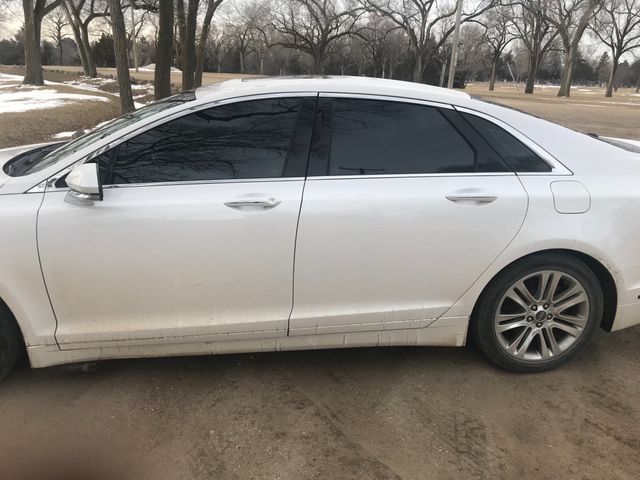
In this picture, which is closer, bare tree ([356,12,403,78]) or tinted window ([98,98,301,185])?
tinted window ([98,98,301,185])

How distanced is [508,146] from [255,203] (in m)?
1.39

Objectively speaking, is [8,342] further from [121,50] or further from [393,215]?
[121,50]

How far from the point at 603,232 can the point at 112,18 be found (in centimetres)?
1069

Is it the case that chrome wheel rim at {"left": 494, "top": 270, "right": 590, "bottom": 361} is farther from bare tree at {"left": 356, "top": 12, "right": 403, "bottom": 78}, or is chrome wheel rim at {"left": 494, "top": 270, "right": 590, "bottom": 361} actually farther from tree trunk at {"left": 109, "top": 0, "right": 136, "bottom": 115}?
bare tree at {"left": 356, "top": 12, "right": 403, "bottom": 78}

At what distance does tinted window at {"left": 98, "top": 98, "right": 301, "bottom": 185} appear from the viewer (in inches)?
105

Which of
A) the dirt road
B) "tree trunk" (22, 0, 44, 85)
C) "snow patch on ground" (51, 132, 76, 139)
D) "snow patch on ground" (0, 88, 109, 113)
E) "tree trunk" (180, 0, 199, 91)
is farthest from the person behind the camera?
"tree trunk" (22, 0, 44, 85)

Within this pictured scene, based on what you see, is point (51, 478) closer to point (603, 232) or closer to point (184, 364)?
point (184, 364)

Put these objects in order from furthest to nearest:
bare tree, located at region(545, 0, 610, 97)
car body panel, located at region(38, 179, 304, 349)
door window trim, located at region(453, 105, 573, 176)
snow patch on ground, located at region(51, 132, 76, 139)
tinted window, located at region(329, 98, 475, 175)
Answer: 1. bare tree, located at region(545, 0, 610, 97)
2. snow patch on ground, located at region(51, 132, 76, 139)
3. door window trim, located at region(453, 105, 573, 176)
4. tinted window, located at region(329, 98, 475, 175)
5. car body panel, located at region(38, 179, 304, 349)

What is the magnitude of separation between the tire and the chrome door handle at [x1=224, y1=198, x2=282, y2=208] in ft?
4.12

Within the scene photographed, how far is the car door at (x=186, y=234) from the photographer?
2.55 m

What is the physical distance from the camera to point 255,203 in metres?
2.61

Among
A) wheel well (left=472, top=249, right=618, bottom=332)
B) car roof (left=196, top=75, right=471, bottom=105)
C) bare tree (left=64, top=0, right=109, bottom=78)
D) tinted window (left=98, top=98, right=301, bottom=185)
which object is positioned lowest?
wheel well (left=472, top=249, right=618, bottom=332)

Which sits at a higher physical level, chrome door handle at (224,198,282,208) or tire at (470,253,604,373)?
chrome door handle at (224,198,282,208)

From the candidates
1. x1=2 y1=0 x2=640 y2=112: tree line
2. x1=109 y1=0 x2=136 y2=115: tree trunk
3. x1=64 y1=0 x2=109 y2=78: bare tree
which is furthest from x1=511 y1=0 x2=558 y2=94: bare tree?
x1=109 y1=0 x2=136 y2=115: tree trunk
